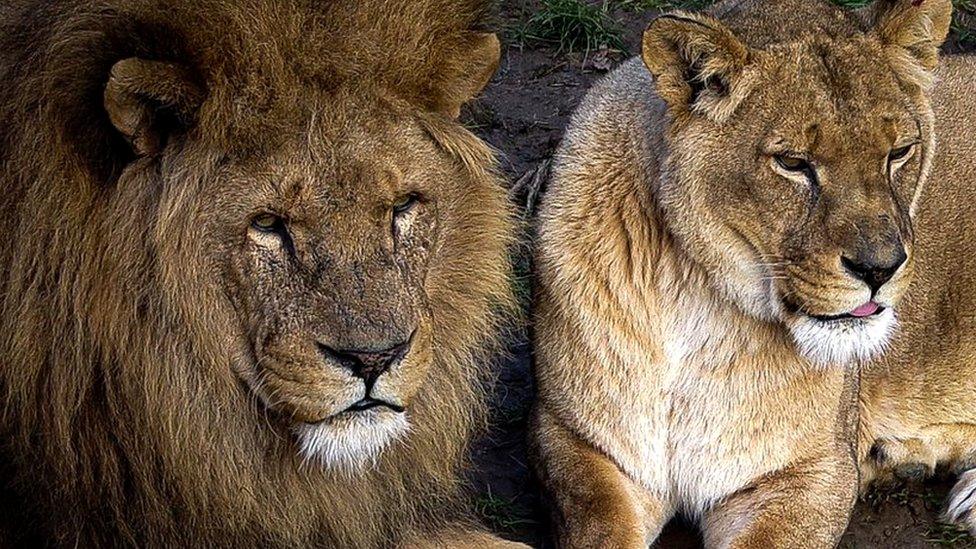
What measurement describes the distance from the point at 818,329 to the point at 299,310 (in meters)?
1.24

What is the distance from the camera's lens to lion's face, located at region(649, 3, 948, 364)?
329cm

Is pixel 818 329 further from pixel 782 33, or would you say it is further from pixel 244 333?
pixel 244 333

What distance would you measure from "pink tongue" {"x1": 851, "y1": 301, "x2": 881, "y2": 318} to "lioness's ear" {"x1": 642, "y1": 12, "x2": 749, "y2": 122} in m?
0.53

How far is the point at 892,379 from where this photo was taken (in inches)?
173

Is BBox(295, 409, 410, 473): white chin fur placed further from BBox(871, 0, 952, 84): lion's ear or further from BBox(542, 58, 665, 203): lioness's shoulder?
BBox(871, 0, 952, 84): lion's ear

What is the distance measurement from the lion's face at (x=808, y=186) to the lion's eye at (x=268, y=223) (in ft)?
3.56

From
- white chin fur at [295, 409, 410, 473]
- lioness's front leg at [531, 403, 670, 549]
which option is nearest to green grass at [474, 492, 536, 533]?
lioness's front leg at [531, 403, 670, 549]

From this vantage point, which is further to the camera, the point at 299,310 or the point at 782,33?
the point at 782,33

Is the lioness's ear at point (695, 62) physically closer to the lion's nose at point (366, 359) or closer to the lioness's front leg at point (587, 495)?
the lioness's front leg at point (587, 495)

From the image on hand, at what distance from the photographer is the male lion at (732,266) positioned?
11.0 ft

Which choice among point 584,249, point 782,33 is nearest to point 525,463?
point 584,249

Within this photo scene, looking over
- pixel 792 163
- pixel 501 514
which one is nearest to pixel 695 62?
pixel 792 163

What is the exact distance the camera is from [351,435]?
289 centimetres

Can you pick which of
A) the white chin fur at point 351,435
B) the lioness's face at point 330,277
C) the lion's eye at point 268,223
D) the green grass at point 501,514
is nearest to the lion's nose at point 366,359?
the lioness's face at point 330,277
